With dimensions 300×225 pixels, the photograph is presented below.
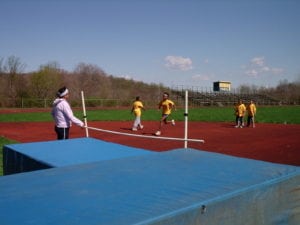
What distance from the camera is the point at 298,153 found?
1012cm

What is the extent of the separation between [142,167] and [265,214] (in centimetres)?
138

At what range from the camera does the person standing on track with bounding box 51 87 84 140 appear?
7.48 m

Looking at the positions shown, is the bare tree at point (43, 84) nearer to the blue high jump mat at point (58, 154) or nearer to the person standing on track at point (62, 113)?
the person standing on track at point (62, 113)

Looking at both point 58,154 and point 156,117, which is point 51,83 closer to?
point 156,117

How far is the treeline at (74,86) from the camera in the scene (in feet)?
171

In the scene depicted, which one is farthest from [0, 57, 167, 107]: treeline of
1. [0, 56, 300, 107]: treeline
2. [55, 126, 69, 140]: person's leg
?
[55, 126, 69, 140]: person's leg

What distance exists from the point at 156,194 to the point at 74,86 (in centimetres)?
6508

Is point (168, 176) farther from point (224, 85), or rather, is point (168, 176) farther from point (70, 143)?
point (224, 85)

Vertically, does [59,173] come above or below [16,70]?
below

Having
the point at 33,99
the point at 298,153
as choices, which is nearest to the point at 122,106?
the point at 33,99

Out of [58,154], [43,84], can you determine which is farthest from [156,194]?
[43,84]

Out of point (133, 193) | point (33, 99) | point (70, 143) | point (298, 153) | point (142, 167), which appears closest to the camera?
point (133, 193)

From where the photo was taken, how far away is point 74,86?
65812 millimetres

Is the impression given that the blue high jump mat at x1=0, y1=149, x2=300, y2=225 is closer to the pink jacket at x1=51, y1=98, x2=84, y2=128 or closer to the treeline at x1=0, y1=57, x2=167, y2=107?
the pink jacket at x1=51, y1=98, x2=84, y2=128
